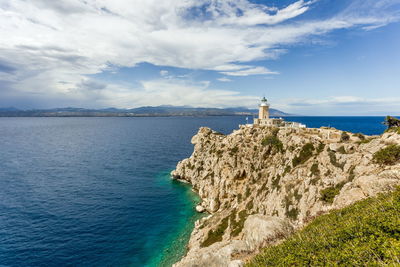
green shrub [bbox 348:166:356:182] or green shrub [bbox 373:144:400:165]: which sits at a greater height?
green shrub [bbox 373:144:400:165]

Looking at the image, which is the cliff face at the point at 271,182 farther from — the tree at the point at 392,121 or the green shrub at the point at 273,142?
the tree at the point at 392,121

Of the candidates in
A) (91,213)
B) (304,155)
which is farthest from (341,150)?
(91,213)

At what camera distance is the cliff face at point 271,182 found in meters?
19.4

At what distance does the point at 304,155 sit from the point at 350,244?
3396cm

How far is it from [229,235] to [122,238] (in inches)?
954

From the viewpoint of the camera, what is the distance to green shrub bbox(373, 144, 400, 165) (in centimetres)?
2409

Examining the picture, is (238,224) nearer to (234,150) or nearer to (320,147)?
(234,150)

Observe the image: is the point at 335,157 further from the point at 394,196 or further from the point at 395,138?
the point at 394,196

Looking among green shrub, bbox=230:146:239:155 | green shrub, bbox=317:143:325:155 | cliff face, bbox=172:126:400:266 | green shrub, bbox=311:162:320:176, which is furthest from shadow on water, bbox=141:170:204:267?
green shrub, bbox=317:143:325:155

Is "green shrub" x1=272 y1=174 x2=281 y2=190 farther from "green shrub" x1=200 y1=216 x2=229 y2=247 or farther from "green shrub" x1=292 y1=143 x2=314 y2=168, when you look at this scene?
"green shrub" x1=200 y1=216 x2=229 y2=247

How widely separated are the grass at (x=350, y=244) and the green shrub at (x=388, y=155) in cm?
1285

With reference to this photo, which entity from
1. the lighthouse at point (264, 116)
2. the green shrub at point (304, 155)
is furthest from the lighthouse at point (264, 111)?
the green shrub at point (304, 155)

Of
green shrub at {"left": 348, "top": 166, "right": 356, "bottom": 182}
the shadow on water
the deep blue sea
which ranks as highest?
green shrub at {"left": 348, "top": 166, "right": 356, "bottom": 182}

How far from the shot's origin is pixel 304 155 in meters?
42.6
